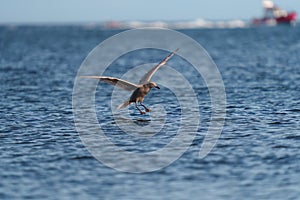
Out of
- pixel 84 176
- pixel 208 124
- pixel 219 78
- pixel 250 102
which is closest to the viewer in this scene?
pixel 84 176

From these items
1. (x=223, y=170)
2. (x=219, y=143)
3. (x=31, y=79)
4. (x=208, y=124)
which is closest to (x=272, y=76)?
(x=31, y=79)

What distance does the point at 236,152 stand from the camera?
20.5m

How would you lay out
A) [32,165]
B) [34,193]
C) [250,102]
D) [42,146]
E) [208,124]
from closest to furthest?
[34,193] → [32,165] → [42,146] → [208,124] → [250,102]

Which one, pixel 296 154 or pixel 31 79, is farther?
pixel 31 79

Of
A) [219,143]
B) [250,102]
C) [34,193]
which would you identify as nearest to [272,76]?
[250,102]

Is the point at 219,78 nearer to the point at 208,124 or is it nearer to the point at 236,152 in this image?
the point at 208,124

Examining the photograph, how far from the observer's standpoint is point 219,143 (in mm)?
21938

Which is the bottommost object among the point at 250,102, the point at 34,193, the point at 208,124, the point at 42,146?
the point at 34,193

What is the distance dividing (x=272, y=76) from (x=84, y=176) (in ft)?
98.9

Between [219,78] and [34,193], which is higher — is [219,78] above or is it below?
above

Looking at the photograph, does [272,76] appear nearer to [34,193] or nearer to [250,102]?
[250,102]

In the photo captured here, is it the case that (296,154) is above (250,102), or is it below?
below

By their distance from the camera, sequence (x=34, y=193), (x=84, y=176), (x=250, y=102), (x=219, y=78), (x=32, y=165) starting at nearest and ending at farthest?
(x=34, y=193) < (x=84, y=176) < (x=32, y=165) < (x=250, y=102) < (x=219, y=78)

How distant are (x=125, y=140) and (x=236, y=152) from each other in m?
4.45
